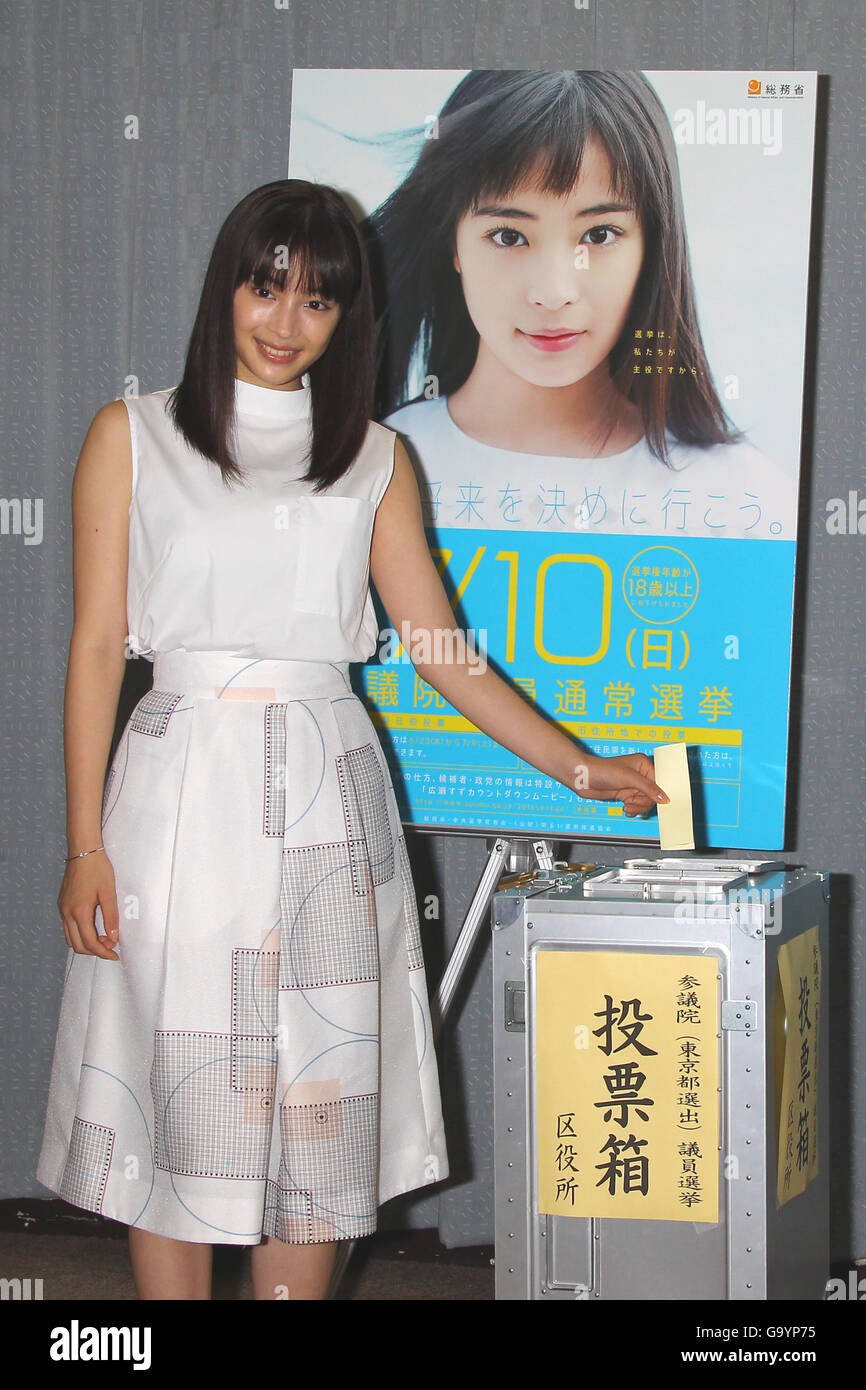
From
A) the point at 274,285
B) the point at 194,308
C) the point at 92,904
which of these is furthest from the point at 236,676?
the point at 194,308

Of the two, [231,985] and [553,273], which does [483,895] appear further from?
[553,273]

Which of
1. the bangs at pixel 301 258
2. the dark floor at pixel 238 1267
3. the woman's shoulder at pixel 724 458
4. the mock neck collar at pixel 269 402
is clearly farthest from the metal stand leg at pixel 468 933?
the bangs at pixel 301 258

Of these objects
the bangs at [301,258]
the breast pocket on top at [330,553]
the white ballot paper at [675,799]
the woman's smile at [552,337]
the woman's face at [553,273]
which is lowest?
the white ballot paper at [675,799]

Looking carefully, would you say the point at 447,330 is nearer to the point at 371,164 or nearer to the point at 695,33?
the point at 371,164

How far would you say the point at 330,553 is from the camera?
1.58 meters

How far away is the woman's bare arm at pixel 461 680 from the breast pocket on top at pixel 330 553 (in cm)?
8

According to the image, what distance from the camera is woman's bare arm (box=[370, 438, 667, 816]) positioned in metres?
1.70

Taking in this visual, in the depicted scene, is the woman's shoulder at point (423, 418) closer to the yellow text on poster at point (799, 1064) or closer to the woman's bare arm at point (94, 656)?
the woman's bare arm at point (94, 656)

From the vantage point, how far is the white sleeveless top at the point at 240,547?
1530 millimetres

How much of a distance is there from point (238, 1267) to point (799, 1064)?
3.59 ft

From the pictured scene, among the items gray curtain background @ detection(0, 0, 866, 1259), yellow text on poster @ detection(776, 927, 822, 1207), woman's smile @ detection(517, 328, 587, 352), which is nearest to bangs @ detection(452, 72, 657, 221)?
woman's smile @ detection(517, 328, 587, 352)

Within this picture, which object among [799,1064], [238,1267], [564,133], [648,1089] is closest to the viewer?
[648,1089]

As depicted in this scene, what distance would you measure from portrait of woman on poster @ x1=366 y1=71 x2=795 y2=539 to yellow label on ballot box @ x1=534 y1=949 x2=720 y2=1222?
0.69 meters

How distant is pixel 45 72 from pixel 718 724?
5.22 feet
